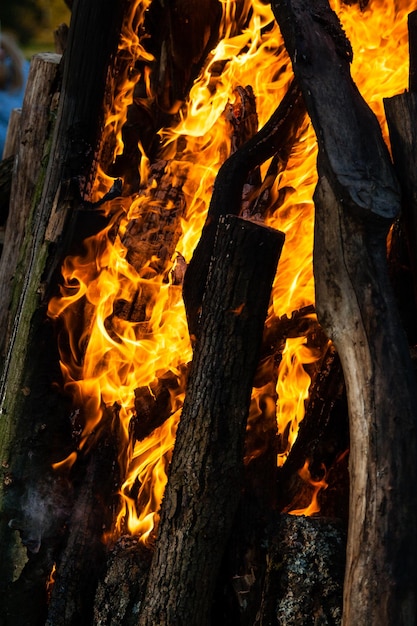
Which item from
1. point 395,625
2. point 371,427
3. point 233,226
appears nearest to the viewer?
point 395,625

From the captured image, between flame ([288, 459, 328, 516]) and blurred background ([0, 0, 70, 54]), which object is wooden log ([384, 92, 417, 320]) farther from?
blurred background ([0, 0, 70, 54])

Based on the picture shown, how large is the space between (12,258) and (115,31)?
5.26ft

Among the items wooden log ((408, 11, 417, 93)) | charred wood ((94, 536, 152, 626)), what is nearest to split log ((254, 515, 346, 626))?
charred wood ((94, 536, 152, 626))

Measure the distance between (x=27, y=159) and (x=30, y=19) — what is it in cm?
525

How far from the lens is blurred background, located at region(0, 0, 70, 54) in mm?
8609

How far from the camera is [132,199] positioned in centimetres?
369

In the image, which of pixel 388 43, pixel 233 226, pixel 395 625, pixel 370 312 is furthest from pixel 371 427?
pixel 388 43

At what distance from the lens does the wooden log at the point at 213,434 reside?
9.08 ft

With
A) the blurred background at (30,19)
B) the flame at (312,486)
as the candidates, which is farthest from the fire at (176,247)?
the blurred background at (30,19)

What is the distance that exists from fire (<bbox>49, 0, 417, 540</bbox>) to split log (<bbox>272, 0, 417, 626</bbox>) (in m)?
0.64

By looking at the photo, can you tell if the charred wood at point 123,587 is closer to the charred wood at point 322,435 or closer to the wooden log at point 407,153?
the charred wood at point 322,435

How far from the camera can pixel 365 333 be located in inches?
102

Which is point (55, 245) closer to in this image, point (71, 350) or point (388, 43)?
point (71, 350)

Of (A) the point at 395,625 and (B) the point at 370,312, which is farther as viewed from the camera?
(B) the point at 370,312
